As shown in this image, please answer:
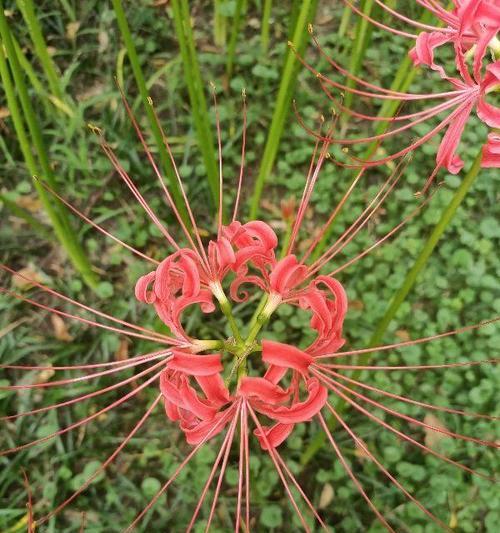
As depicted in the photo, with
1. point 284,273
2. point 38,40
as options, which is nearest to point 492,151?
point 284,273

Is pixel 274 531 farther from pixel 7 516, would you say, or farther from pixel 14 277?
pixel 14 277

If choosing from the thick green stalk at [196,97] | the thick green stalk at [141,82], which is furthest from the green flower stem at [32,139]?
the thick green stalk at [196,97]

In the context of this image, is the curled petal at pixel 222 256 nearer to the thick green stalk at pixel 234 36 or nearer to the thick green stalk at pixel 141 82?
the thick green stalk at pixel 141 82

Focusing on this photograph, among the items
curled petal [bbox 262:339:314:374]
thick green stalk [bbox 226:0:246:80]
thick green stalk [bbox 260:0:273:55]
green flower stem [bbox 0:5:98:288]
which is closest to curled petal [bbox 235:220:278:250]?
curled petal [bbox 262:339:314:374]

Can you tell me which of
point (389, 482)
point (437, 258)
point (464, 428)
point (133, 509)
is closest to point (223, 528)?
point (133, 509)

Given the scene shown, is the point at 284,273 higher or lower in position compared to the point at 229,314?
higher

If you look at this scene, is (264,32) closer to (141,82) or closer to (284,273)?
(141,82)

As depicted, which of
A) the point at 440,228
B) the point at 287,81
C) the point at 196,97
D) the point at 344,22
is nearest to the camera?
the point at 440,228

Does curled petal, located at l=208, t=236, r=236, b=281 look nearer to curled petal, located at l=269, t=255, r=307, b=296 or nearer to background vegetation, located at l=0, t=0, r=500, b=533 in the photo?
curled petal, located at l=269, t=255, r=307, b=296
